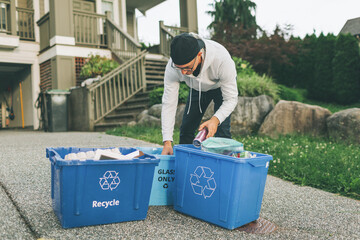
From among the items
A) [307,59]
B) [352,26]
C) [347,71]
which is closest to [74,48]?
[307,59]

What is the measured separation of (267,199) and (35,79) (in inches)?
430

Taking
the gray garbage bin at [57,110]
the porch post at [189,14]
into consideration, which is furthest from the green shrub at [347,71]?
the gray garbage bin at [57,110]

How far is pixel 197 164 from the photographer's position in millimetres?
2332

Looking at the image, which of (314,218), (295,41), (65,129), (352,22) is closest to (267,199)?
(314,218)

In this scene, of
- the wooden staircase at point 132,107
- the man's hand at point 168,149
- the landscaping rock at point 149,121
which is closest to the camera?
the man's hand at point 168,149

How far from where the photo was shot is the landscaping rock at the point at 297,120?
6422 millimetres

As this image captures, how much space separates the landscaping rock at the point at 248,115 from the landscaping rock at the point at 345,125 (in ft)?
4.47

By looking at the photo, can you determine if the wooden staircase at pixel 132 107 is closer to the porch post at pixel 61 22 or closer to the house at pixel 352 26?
the porch post at pixel 61 22

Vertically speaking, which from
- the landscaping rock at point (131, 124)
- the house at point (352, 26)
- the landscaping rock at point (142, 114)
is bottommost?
the landscaping rock at point (131, 124)

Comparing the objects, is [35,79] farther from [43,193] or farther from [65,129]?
[43,193]

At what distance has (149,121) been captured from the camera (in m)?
8.40

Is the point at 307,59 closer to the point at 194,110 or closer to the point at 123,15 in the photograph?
the point at 123,15

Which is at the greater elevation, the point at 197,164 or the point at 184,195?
the point at 197,164

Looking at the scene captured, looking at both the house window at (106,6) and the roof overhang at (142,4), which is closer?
the house window at (106,6)
